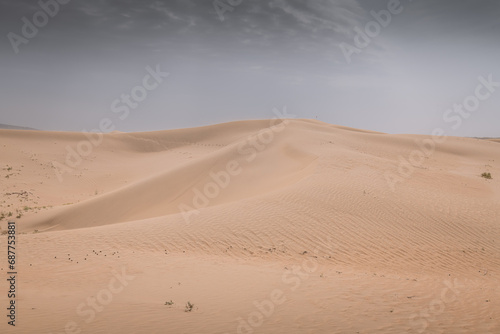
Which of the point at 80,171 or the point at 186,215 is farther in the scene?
the point at 80,171

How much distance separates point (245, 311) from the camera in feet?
20.6

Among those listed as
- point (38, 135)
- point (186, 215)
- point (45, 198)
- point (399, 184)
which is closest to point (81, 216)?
point (45, 198)

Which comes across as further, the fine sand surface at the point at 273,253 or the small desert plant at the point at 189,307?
the small desert plant at the point at 189,307

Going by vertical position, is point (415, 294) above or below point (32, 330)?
below

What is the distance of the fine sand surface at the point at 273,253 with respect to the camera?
6098mm

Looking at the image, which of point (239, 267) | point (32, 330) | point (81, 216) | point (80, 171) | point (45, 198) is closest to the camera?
point (32, 330)

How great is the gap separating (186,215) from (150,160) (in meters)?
28.3

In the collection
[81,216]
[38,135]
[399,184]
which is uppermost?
[38,135]

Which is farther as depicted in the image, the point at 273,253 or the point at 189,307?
the point at 273,253

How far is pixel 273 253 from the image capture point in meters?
9.95

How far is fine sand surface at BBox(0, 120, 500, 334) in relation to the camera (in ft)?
20.0

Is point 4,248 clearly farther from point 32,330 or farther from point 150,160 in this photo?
point 150,160

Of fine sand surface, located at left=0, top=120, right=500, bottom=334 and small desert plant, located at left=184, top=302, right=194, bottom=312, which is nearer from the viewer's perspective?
fine sand surface, located at left=0, top=120, right=500, bottom=334

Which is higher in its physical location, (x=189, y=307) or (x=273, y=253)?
(x=189, y=307)
